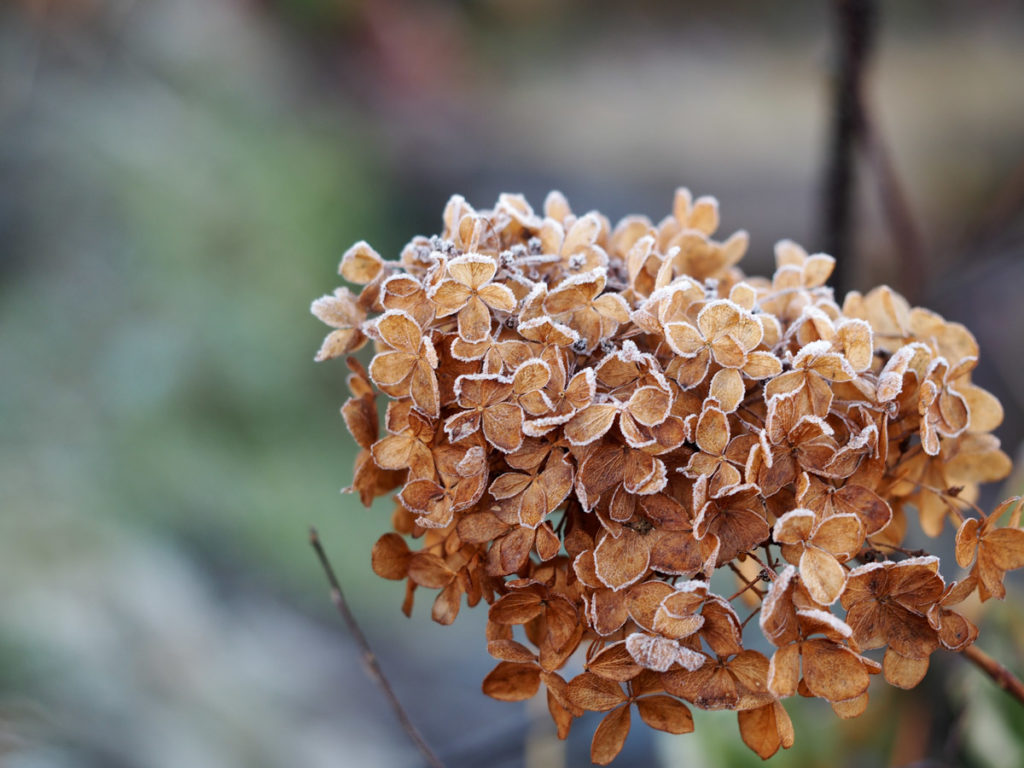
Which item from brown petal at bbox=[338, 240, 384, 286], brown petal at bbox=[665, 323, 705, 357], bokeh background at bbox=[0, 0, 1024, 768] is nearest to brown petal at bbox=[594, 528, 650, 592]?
brown petal at bbox=[665, 323, 705, 357]

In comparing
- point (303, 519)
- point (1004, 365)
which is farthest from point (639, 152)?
point (303, 519)

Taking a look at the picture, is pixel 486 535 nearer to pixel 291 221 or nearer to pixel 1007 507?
pixel 1007 507

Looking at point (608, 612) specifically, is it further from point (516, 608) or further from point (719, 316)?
point (719, 316)

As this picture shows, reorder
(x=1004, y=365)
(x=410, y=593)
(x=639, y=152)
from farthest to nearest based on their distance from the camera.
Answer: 1. (x=639, y=152)
2. (x=1004, y=365)
3. (x=410, y=593)

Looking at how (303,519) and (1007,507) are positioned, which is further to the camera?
(303,519)

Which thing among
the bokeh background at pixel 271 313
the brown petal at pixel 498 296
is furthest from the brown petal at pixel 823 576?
the bokeh background at pixel 271 313

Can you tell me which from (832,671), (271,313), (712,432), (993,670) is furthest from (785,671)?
(271,313)
